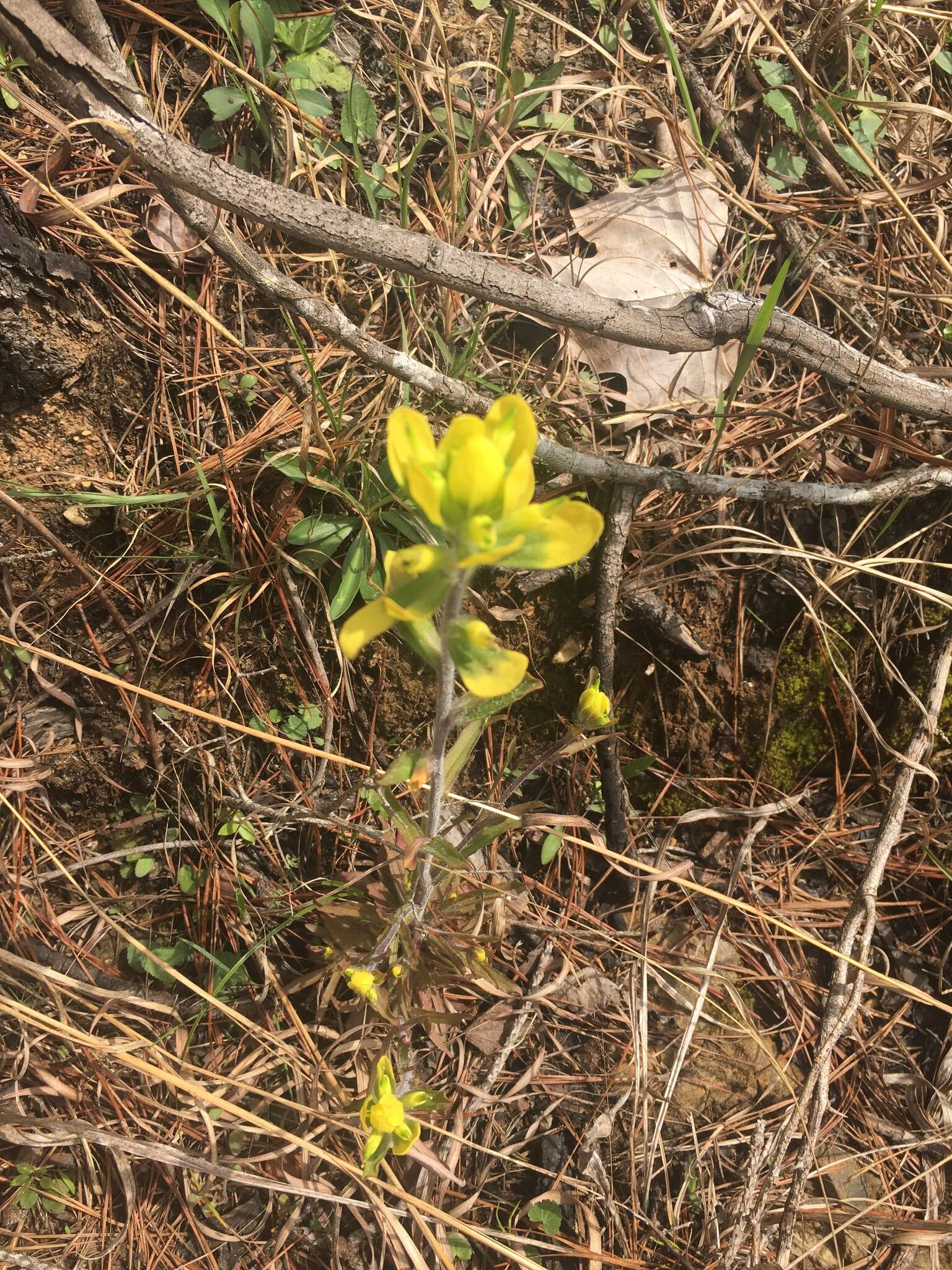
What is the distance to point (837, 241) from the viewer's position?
2.33 metres

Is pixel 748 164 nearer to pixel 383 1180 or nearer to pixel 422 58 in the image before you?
pixel 422 58

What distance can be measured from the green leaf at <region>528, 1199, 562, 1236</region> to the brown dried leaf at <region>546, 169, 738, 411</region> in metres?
2.02

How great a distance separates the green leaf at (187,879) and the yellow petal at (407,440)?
1.42 meters

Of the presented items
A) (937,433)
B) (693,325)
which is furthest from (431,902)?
(937,433)

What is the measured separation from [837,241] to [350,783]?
2092 mm

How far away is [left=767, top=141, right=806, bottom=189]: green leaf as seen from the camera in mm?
2357

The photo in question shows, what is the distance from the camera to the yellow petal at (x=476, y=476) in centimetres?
97

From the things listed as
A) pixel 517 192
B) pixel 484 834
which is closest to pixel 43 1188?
pixel 484 834

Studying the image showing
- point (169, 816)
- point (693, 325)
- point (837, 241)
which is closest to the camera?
point (693, 325)

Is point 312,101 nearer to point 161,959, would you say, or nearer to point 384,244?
point 384,244

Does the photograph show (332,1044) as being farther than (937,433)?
No

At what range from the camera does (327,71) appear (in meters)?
2.14

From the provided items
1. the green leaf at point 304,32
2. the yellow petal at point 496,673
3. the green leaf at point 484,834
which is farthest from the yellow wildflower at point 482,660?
the green leaf at point 304,32

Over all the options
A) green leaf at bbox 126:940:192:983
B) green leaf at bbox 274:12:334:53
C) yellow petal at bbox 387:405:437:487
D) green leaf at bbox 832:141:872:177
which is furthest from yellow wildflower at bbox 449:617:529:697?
green leaf at bbox 832:141:872:177
